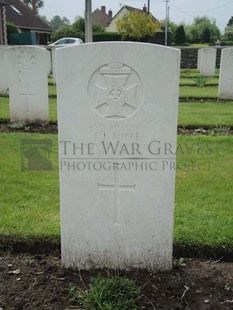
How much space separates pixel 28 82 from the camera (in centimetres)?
734

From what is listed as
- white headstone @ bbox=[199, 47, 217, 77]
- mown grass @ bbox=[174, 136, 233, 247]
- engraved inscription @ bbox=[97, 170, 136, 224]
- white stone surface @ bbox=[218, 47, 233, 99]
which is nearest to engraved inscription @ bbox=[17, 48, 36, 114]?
mown grass @ bbox=[174, 136, 233, 247]

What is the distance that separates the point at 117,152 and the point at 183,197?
5.33 ft

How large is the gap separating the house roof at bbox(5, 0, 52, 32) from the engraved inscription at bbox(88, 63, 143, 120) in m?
40.0

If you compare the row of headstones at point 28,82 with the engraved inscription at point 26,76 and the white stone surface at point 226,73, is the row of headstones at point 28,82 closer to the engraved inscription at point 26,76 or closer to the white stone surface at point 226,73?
the engraved inscription at point 26,76

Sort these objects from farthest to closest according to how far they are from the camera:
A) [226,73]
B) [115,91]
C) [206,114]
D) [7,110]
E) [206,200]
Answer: [226,73] → [7,110] → [206,114] → [206,200] → [115,91]

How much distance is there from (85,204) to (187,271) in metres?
0.88

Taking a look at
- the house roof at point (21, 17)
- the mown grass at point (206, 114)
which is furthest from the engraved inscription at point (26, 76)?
the house roof at point (21, 17)

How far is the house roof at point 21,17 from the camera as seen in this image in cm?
3991

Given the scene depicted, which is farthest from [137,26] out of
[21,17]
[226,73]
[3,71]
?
[226,73]

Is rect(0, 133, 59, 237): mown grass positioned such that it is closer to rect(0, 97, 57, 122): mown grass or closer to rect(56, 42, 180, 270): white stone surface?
rect(56, 42, 180, 270): white stone surface

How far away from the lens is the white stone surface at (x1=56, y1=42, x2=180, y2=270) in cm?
245

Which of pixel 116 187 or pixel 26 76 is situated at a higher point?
pixel 26 76

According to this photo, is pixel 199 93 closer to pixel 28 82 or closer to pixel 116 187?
pixel 28 82

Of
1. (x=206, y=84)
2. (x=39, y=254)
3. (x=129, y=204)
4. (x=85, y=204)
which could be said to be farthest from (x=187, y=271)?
(x=206, y=84)
